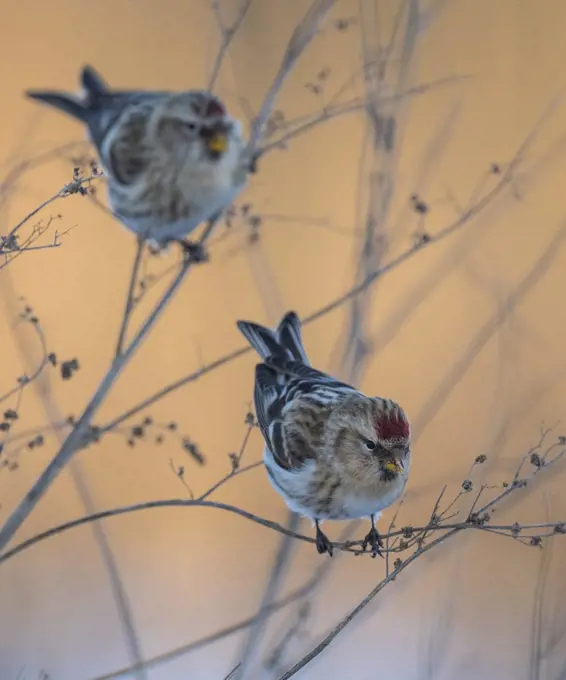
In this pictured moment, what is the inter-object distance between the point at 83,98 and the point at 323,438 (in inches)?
32.7

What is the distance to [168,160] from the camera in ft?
4.74

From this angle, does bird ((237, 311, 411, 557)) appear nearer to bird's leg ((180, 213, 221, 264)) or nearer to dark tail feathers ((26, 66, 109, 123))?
bird's leg ((180, 213, 221, 264))

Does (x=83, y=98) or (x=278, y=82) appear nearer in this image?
(x=278, y=82)

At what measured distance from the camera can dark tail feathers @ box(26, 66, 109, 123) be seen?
1.50 meters

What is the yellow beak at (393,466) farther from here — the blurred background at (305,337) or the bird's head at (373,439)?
the blurred background at (305,337)

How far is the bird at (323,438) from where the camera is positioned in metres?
1.55

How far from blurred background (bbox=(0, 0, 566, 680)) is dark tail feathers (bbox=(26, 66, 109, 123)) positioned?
1289 millimetres

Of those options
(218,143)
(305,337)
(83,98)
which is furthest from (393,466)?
(305,337)

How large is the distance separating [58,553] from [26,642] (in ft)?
1.07

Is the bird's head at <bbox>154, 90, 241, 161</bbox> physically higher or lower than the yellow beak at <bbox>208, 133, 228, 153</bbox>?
higher

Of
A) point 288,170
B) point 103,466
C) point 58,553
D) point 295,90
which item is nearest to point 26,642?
point 58,553

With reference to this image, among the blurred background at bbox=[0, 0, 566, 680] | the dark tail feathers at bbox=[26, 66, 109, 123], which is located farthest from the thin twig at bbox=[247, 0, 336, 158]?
the blurred background at bbox=[0, 0, 566, 680]

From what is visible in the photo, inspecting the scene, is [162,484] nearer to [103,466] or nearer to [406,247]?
[103,466]

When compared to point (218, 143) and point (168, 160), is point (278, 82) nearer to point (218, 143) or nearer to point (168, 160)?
point (218, 143)
